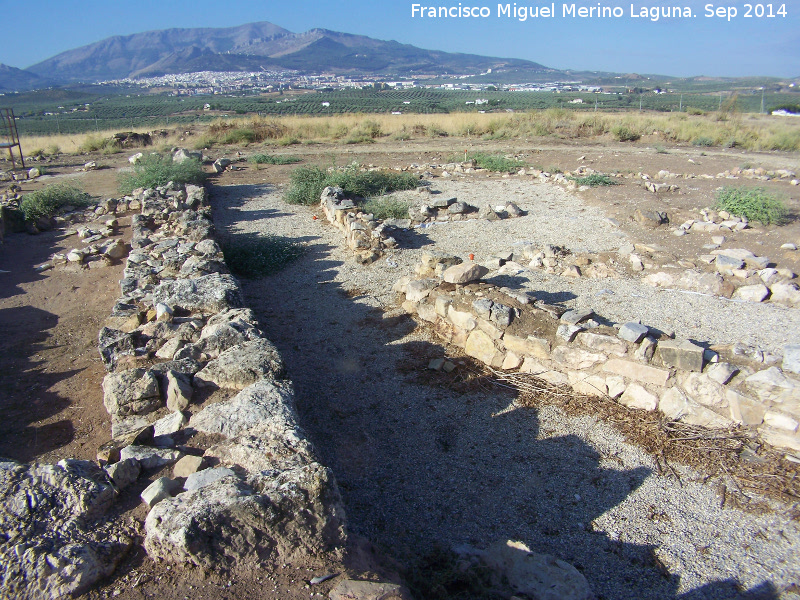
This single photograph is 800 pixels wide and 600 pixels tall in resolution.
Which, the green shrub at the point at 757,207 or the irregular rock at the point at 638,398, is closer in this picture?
the irregular rock at the point at 638,398

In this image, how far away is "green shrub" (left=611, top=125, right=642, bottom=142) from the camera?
79.3ft

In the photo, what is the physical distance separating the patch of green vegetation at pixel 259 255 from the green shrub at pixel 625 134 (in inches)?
780

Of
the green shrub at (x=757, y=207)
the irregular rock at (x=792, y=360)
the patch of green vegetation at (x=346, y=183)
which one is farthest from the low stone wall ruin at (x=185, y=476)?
the green shrub at (x=757, y=207)

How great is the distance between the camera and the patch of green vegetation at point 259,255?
29.1 ft

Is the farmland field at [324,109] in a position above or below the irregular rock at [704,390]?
above

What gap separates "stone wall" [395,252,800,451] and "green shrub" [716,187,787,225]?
245 inches

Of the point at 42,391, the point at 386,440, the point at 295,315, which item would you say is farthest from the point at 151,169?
the point at 386,440

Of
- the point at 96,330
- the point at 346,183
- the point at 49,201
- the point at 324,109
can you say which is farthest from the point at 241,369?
the point at 324,109

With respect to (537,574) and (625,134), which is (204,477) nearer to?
(537,574)

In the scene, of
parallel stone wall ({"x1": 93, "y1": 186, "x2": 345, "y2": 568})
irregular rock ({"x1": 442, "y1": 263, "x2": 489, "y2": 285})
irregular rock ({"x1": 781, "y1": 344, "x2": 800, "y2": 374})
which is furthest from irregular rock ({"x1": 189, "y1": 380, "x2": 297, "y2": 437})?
irregular rock ({"x1": 781, "y1": 344, "x2": 800, "y2": 374})

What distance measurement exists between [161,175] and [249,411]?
42.5 feet

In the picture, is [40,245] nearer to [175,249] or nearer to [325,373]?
[175,249]

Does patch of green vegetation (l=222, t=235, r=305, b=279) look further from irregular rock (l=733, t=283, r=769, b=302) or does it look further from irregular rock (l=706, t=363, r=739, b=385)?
irregular rock (l=733, t=283, r=769, b=302)

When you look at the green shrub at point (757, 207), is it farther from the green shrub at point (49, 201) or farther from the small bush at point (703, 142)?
the green shrub at point (49, 201)
